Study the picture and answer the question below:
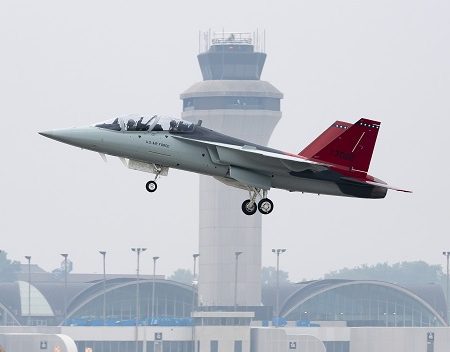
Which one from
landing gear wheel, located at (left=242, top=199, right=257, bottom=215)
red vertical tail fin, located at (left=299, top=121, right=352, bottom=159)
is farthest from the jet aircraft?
red vertical tail fin, located at (left=299, top=121, right=352, bottom=159)

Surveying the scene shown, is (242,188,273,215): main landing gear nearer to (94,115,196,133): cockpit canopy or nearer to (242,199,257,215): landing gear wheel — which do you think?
(242,199,257,215): landing gear wheel

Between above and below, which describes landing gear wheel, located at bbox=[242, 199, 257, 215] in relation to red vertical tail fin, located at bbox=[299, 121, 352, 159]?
below

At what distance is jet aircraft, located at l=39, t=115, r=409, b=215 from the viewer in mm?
83312

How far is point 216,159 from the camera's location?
84125 millimetres

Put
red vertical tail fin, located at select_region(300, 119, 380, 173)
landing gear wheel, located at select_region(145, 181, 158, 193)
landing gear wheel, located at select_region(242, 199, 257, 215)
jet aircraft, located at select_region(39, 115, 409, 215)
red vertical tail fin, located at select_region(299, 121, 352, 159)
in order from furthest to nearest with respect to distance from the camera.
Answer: red vertical tail fin, located at select_region(299, 121, 352, 159)
red vertical tail fin, located at select_region(300, 119, 380, 173)
jet aircraft, located at select_region(39, 115, 409, 215)
landing gear wheel, located at select_region(242, 199, 257, 215)
landing gear wheel, located at select_region(145, 181, 158, 193)

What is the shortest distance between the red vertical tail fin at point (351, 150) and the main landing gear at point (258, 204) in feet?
13.6

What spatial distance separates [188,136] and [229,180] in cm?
333

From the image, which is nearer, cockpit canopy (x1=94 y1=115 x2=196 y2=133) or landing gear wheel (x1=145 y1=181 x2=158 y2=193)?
landing gear wheel (x1=145 y1=181 x2=158 y2=193)

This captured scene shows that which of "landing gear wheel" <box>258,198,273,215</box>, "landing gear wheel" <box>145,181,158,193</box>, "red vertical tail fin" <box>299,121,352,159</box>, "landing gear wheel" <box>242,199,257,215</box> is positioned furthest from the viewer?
"red vertical tail fin" <box>299,121,352,159</box>

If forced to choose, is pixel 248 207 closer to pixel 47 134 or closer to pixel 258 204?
pixel 258 204

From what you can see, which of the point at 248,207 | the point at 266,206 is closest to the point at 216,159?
the point at 248,207

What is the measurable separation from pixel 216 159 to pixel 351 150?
7.14 metres

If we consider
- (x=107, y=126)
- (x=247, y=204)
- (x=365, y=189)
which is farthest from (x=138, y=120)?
(x=365, y=189)

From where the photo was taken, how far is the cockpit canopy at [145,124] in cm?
8375
